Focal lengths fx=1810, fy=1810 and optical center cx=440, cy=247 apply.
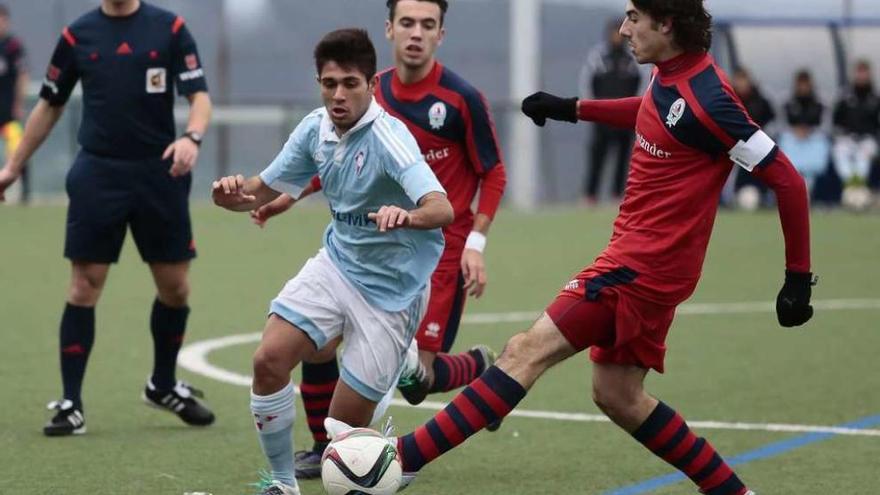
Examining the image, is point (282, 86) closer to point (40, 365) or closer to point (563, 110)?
point (40, 365)

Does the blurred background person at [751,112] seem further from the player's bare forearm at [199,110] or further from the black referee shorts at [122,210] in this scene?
the black referee shorts at [122,210]

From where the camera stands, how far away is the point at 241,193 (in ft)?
22.2

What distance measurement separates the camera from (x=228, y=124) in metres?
25.2

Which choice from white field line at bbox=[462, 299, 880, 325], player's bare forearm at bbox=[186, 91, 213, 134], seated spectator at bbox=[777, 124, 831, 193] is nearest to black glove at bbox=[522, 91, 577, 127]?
player's bare forearm at bbox=[186, 91, 213, 134]

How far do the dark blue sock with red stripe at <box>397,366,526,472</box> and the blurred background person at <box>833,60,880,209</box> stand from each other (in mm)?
16906

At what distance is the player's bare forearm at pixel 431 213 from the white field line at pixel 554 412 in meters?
2.68

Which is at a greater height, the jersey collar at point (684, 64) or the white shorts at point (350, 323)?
the jersey collar at point (684, 64)


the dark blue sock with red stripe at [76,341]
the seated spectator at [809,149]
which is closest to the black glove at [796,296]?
the dark blue sock with red stripe at [76,341]

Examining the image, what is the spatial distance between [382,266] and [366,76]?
28.4 inches

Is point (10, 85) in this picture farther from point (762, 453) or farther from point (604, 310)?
point (604, 310)

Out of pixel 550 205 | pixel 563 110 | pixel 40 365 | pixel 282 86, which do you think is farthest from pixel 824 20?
pixel 563 110

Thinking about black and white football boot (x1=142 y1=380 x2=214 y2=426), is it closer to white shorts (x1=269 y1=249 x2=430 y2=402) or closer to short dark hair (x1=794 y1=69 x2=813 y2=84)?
white shorts (x1=269 y1=249 x2=430 y2=402)

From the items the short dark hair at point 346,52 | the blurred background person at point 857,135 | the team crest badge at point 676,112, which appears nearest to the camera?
the team crest badge at point 676,112

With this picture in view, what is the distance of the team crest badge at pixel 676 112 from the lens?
6.20 m
